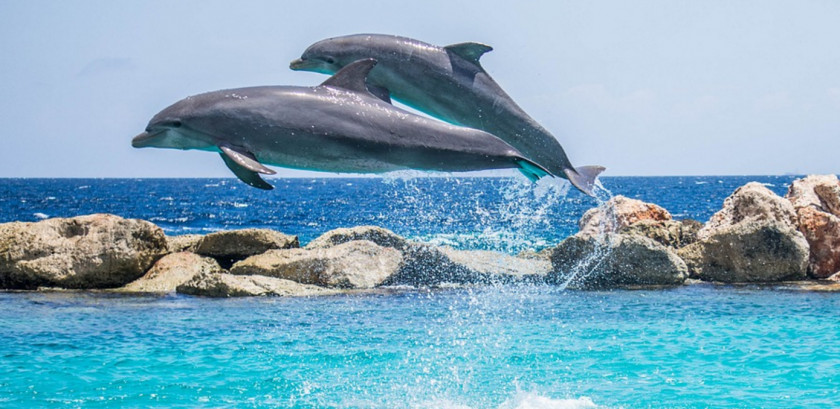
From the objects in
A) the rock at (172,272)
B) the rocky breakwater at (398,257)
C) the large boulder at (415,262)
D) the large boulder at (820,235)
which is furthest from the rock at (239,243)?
the large boulder at (820,235)

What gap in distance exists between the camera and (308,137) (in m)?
3.88

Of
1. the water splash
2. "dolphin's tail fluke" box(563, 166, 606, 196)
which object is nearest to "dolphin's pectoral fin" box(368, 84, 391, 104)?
"dolphin's tail fluke" box(563, 166, 606, 196)

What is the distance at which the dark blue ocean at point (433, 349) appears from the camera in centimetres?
902

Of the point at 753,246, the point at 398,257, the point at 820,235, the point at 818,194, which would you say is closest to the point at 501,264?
the point at 398,257

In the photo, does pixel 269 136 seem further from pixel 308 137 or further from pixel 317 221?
pixel 317 221

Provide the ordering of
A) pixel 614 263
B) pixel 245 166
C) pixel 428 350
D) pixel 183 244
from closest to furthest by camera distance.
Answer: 1. pixel 245 166
2. pixel 428 350
3. pixel 614 263
4. pixel 183 244

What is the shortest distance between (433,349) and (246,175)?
25.1ft

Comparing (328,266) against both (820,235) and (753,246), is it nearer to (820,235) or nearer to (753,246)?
(753,246)

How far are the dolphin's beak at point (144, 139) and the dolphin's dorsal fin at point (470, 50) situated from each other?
1508 millimetres

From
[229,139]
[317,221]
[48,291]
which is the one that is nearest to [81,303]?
[48,291]

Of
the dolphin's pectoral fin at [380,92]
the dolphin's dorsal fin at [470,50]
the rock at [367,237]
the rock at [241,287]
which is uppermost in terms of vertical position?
the dolphin's dorsal fin at [470,50]

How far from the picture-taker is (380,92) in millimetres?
4164

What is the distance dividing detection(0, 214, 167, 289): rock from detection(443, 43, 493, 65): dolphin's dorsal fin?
11.8 meters

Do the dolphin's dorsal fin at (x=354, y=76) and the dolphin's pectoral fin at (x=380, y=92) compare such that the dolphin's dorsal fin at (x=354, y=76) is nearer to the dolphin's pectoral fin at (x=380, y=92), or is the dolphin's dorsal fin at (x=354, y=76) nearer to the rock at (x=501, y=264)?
the dolphin's pectoral fin at (x=380, y=92)
